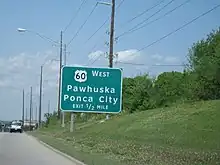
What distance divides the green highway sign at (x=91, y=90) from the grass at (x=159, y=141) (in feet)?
7.75

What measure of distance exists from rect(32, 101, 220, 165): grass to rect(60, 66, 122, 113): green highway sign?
2363mm

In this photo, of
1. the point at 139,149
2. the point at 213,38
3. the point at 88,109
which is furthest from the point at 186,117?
the point at 213,38


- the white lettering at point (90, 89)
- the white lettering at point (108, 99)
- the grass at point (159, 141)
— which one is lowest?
the grass at point (159, 141)

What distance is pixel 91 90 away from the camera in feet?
113

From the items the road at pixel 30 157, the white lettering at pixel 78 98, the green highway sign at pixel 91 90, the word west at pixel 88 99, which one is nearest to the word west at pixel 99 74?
the green highway sign at pixel 91 90

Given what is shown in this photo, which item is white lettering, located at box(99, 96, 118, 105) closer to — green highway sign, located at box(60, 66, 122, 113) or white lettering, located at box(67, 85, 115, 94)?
green highway sign, located at box(60, 66, 122, 113)

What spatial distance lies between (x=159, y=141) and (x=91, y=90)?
6.02m

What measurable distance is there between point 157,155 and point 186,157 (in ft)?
5.07

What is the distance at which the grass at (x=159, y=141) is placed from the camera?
69.5 feet

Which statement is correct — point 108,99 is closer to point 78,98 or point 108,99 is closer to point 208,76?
point 78,98

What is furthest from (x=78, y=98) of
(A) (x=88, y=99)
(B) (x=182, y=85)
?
(B) (x=182, y=85)

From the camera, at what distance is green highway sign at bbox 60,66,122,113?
34094 mm

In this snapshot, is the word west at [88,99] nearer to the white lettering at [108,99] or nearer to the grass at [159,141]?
the white lettering at [108,99]

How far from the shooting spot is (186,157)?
70.4 feet
